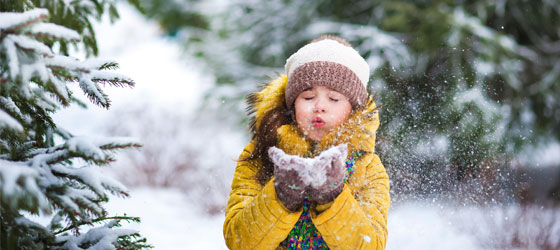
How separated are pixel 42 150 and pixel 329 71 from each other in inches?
42.2

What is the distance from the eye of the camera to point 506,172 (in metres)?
5.37

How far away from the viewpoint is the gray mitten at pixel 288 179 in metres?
1.30

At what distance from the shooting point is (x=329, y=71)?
175cm

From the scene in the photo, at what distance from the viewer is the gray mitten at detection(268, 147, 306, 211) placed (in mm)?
1300

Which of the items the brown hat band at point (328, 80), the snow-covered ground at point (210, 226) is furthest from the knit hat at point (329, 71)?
the snow-covered ground at point (210, 226)

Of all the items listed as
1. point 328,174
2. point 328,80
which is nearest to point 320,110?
point 328,80

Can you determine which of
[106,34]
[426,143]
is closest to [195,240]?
[426,143]

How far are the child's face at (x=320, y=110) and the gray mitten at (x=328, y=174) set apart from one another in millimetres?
351

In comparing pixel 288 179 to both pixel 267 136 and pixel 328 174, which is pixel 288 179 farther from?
pixel 267 136

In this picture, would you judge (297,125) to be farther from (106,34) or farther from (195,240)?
(106,34)

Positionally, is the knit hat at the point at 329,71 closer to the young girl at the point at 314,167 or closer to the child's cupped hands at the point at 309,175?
the young girl at the point at 314,167

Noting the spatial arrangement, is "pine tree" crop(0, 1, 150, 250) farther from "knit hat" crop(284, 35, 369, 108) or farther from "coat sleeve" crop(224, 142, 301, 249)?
"knit hat" crop(284, 35, 369, 108)

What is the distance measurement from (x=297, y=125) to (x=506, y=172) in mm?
4582

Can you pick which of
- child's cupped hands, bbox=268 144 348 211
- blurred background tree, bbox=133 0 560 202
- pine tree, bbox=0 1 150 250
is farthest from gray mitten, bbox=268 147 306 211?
blurred background tree, bbox=133 0 560 202
